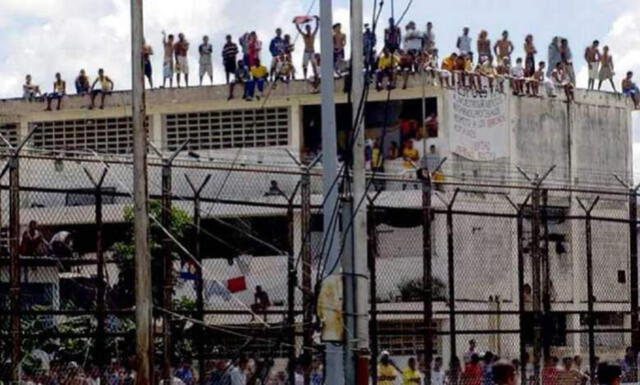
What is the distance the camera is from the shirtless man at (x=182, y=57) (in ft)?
134

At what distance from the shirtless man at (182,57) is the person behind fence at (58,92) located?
10.2 feet

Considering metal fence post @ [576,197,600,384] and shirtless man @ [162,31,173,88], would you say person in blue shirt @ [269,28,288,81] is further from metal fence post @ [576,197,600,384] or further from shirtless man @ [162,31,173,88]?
metal fence post @ [576,197,600,384]

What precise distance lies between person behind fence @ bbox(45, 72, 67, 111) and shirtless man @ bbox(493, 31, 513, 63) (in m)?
10.6

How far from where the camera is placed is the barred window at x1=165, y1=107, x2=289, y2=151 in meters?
43.8

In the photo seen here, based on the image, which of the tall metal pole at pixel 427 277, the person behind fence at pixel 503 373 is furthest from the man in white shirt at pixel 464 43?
the person behind fence at pixel 503 373

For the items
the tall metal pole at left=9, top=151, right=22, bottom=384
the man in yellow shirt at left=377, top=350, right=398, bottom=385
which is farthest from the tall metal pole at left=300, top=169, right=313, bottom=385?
the tall metal pole at left=9, top=151, right=22, bottom=384

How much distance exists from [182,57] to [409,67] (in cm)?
551

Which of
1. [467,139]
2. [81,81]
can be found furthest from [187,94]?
[467,139]

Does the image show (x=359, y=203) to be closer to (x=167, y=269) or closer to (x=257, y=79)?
(x=167, y=269)

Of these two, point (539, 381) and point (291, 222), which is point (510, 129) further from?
point (291, 222)

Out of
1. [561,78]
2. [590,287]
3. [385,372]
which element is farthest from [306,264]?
[561,78]

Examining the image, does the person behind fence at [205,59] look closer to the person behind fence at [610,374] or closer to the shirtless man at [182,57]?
the shirtless man at [182,57]

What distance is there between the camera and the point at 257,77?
4184cm

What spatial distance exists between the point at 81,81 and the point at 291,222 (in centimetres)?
2278
